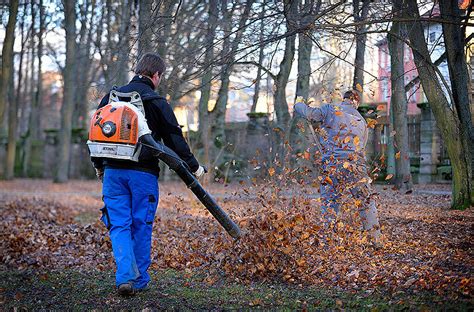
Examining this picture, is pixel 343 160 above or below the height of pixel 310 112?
below

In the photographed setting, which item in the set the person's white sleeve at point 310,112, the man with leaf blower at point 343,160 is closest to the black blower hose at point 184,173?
the man with leaf blower at point 343,160

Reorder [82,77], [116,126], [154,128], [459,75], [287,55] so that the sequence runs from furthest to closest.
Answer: [82,77] → [287,55] → [459,75] → [154,128] → [116,126]

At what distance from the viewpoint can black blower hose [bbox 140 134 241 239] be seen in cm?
579

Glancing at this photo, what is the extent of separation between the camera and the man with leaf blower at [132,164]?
572 centimetres

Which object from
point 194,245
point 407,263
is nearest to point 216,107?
point 194,245

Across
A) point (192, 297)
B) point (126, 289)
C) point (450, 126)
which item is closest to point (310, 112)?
point (192, 297)

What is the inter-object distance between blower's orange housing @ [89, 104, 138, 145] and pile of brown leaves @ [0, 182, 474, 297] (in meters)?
1.78

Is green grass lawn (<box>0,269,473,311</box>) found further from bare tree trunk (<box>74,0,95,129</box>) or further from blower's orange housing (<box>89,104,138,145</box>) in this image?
bare tree trunk (<box>74,0,95,129</box>)

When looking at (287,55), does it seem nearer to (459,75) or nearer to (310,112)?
(459,75)

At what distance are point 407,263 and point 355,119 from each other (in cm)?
211

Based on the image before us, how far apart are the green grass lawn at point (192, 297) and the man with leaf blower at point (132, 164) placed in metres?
0.31

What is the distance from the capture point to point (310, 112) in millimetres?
8000

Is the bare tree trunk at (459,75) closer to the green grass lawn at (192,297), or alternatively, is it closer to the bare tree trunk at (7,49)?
the green grass lawn at (192,297)

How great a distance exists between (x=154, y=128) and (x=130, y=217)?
0.88 meters
